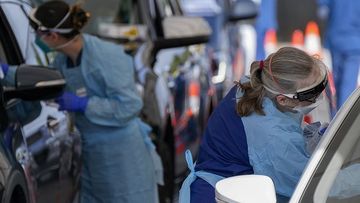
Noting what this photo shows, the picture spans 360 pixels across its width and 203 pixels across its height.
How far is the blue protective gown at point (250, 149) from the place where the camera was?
404 cm

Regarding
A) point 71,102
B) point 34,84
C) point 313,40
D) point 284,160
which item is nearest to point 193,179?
point 284,160

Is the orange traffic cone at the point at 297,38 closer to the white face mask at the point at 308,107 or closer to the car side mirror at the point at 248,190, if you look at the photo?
the white face mask at the point at 308,107

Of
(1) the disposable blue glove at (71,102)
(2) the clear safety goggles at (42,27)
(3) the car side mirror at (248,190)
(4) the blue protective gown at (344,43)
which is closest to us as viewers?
(3) the car side mirror at (248,190)

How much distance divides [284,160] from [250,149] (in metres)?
0.17

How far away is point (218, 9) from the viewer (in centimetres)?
1112

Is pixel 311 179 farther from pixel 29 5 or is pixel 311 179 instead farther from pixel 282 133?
pixel 29 5

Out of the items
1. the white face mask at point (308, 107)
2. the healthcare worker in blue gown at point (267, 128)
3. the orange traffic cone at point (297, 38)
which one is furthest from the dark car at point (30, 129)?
the orange traffic cone at point (297, 38)

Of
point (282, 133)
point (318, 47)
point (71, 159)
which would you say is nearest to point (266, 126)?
point (282, 133)

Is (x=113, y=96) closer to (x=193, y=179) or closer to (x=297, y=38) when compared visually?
(x=193, y=179)

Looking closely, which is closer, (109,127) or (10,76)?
(10,76)

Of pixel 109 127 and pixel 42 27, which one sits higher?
pixel 42 27

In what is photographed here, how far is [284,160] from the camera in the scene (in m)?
4.03

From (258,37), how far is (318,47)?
543cm

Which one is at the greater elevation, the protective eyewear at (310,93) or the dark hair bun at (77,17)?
the protective eyewear at (310,93)
